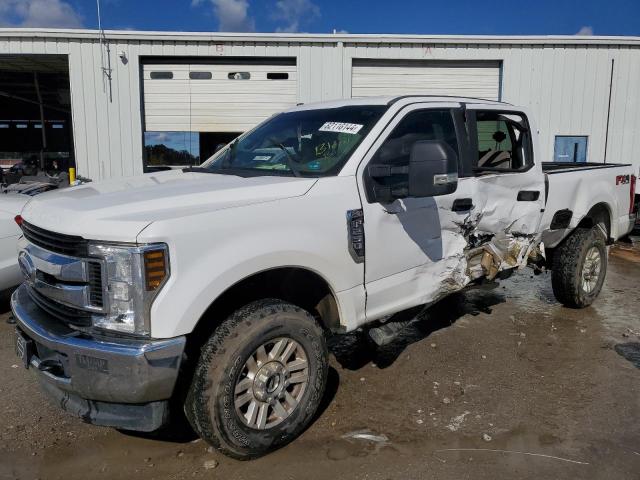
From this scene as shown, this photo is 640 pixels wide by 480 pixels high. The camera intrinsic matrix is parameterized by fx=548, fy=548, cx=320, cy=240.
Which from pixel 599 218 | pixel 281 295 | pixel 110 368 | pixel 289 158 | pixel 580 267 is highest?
pixel 289 158

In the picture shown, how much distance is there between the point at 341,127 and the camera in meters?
3.79

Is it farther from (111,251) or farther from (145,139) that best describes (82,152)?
(111,251)

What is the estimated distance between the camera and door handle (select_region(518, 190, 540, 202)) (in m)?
4.72

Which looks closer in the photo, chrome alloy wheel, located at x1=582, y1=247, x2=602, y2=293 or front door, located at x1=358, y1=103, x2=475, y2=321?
front door, located at x1=358, y1=103, x2=475, y2=321

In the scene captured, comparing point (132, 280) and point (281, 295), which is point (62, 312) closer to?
point (132, 280)

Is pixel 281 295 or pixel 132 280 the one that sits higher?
pixel 132 280

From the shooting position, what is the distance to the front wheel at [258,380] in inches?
110

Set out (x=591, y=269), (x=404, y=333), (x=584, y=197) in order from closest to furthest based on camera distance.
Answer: (x=404, y=333) → (x=584, y=197) → (x=591, y=269)

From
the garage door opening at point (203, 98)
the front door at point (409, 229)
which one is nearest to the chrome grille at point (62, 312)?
the front door at point (409, 229)

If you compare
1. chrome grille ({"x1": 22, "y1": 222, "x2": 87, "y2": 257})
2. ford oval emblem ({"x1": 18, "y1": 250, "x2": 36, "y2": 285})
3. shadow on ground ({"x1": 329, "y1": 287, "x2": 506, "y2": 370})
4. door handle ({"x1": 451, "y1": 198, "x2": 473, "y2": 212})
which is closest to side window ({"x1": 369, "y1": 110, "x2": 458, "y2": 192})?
door handle ({"x1": 451, "y1": 198, "x2": 473, "y2": 212})

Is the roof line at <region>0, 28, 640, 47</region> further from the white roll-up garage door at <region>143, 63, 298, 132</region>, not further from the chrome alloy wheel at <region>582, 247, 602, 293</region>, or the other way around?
the chrome alloy wheel at <region>582, 247, 602, 293</region>

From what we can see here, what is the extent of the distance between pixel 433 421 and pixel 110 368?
206 cm

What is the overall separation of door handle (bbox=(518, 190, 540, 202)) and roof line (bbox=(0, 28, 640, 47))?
862 cm

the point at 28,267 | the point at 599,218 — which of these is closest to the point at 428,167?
the point at 28,267
